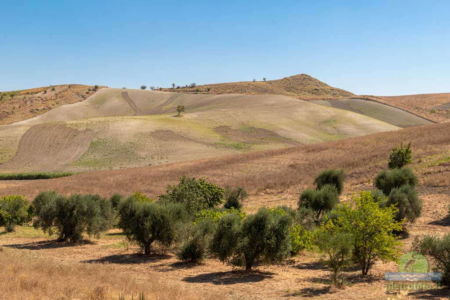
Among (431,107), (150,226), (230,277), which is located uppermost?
(431,107)

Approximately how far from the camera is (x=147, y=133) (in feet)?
343

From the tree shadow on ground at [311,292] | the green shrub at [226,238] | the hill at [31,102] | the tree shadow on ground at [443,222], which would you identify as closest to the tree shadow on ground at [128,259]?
the green shrub at [226,238]

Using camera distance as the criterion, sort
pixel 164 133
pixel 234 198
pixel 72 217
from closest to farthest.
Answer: pixel 72 217, pixel 234 198, pixel 164 133

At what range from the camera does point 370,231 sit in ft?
71.3

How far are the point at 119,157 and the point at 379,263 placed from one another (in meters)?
69.7

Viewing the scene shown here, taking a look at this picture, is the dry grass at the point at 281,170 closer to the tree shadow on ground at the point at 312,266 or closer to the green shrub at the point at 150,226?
the green shrub at the point at 150,226

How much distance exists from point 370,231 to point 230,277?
7101 mm

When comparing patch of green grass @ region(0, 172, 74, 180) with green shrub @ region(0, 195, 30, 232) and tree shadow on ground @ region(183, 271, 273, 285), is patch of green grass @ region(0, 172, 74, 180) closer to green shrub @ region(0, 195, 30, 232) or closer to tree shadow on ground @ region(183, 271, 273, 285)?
green shrub @ region(0, 195, 30, 232)

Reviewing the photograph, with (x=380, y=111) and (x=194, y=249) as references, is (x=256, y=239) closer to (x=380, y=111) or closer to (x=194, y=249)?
(x=194, y=249)

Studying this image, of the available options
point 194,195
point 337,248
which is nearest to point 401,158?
point 194,195

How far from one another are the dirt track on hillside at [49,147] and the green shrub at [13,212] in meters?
42.9

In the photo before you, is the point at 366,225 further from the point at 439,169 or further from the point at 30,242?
the point at 439,169

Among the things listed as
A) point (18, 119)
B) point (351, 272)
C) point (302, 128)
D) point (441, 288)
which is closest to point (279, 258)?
point (351, 272)

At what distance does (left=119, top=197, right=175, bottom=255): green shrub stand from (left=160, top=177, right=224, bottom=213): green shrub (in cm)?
739
